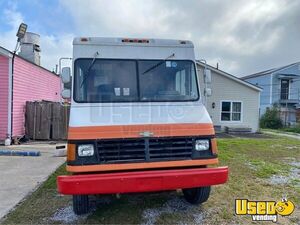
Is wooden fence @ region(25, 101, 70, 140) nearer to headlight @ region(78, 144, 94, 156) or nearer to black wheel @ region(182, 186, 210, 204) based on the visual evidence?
black wheel @ region(182, 186, 210, 204)

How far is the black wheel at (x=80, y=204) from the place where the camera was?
4371 millimetres

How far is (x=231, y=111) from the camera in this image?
861 inches

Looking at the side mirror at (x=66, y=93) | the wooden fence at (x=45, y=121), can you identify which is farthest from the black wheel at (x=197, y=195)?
the wooden fence at (x=45, y=121)

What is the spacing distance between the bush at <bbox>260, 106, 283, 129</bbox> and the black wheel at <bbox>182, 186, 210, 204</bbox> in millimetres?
25332

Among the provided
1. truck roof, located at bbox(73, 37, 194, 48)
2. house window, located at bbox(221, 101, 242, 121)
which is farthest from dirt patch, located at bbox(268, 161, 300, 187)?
house window, located at bbox(221, 101, 242, 121)

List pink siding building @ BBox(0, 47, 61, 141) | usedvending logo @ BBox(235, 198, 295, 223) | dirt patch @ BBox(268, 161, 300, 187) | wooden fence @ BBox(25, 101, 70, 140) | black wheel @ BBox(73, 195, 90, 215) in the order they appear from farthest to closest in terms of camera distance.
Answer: wooden fence @ BBox(25, 101, 70, 140), pink siding building @ BBox(0, 47, 61, 141), dirt patch @ BBox(268, 161, 300, 187), usedvending logo @ BBox(235, 198, 295, 223), black wheel @ BBox(73, 195, 90, 215)

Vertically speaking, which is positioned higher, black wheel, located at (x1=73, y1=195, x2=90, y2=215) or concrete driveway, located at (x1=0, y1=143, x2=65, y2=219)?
→ black wheel, located at (x1=73, y1=195, x2=90, y2=215)

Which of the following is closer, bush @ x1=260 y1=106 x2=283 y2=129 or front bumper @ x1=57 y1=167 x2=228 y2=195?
front bumper @ x1=57 y1=167 x2=228 y2=195

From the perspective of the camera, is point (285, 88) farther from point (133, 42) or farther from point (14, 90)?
point (133, 42)

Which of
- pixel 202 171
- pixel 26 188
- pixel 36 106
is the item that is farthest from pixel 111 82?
pixel 36 106

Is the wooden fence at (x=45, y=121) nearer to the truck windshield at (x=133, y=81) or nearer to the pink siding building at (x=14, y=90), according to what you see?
the pink siding building at (x=14, y=90)

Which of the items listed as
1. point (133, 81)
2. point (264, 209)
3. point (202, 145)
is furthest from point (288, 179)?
point (133, 81)

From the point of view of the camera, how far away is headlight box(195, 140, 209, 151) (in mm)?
4242

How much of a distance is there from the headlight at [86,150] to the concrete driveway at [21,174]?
1826mm
